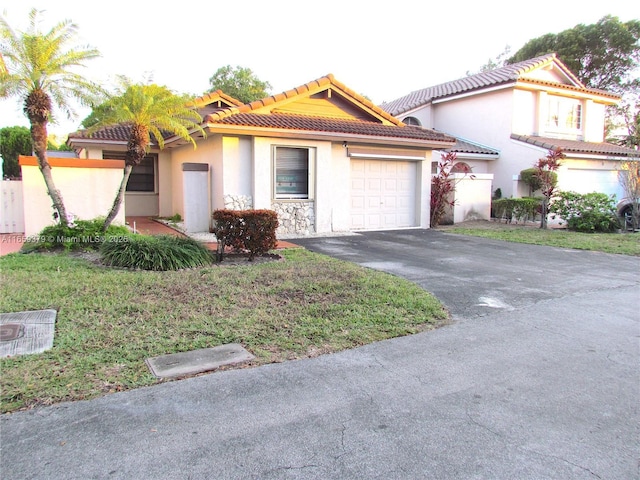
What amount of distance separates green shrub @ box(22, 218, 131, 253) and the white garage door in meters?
7.65

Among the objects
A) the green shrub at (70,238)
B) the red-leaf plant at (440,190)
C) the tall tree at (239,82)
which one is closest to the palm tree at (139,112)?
the green shrub at (70,238)

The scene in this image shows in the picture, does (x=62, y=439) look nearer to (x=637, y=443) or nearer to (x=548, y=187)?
(x=637, y=443)

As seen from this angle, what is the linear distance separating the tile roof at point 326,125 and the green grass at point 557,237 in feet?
10.8

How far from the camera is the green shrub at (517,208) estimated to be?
1823 cm

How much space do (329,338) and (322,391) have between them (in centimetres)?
125

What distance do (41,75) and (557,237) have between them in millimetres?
13992

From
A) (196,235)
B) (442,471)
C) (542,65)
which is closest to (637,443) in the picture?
(442,471)

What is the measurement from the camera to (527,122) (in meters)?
22.0

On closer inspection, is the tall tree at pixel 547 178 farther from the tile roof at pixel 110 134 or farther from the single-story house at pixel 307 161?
the tile roof at pixel 110 134

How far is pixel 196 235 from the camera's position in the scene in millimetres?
12969

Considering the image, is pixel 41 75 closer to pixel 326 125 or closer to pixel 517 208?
pixel 326 125

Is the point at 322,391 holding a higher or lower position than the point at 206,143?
lower

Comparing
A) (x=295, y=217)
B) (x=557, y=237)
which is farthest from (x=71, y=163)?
(x=557, y=237)

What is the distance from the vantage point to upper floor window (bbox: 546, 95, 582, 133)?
22.7 metres
